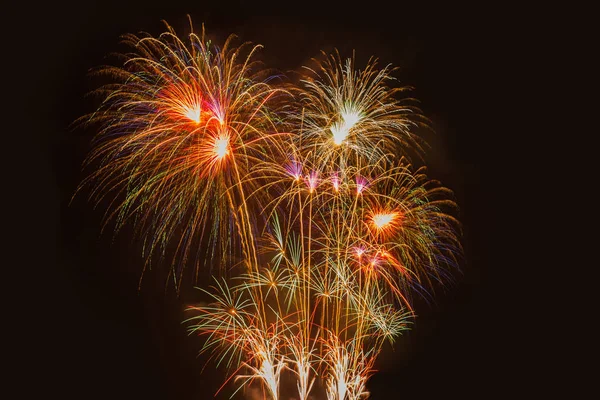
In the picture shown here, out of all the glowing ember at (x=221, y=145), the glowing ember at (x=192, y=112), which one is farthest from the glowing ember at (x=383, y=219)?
the glowing ember at (x=192, y=112)

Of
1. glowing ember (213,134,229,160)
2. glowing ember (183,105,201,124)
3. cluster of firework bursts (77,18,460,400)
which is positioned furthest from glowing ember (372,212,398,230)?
glowing ember (183,105,201,124)

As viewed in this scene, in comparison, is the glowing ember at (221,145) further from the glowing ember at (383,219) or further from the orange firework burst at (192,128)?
the glowing ember at (383,219)

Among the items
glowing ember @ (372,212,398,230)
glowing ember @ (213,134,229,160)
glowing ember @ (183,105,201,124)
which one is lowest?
glowing ember @ (213,134,229,160)

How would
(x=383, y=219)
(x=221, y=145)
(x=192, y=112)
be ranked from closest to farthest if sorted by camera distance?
(x=192, y=112) → (x=221, y=145) → (x=383, y=219)

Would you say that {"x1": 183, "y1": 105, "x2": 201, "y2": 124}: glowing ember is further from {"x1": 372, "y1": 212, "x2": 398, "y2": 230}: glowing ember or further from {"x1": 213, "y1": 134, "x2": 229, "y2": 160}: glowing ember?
{"x1": 372, "y1": 212, "x2": 398, "y2": 230}: glowing ember

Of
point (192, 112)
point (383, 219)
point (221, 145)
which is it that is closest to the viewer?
point (192, 112)

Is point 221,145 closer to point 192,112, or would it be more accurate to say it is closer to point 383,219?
point 192,112

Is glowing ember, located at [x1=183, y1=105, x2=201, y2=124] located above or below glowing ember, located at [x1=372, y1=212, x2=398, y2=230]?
below

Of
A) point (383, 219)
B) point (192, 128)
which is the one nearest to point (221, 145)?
point (192, 128)
